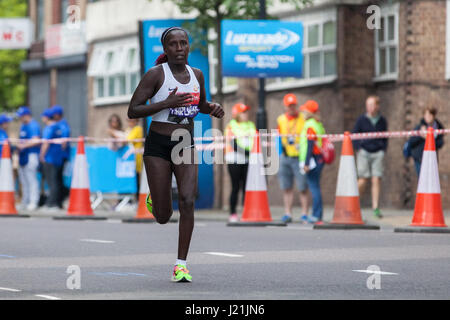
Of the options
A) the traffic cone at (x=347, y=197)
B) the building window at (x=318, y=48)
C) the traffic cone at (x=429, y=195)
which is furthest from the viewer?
the building window at (x=318, y=48)

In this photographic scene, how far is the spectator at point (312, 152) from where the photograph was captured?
55.2 feet

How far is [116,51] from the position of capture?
33500mm

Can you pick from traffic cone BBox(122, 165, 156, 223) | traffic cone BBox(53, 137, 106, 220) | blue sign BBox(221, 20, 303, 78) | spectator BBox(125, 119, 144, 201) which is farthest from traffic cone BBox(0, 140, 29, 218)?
blue sign BBox(221, 20, 303, 78)

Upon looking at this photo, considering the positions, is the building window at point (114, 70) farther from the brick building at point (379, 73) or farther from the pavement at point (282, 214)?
the pavement at point (282, 214)

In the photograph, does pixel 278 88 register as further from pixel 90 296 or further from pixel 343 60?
pixel 90 296

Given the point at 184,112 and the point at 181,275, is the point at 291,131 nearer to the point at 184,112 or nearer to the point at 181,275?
the point at 184,112

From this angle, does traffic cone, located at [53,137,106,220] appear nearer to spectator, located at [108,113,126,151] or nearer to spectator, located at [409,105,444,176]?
spectator, located at [108,113,126,151]

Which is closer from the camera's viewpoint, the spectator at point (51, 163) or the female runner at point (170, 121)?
the female runner at point (170, 121)

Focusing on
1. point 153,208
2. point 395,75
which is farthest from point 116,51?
point 153,208

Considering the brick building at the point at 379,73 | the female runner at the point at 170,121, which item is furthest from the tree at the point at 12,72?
the female runner at the point at 170,121

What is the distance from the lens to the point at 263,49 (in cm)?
2058

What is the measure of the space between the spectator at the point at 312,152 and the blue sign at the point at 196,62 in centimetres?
380

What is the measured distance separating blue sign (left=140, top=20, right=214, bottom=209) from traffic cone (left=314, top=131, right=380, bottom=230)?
5295 millimetres
